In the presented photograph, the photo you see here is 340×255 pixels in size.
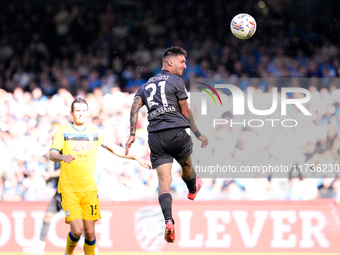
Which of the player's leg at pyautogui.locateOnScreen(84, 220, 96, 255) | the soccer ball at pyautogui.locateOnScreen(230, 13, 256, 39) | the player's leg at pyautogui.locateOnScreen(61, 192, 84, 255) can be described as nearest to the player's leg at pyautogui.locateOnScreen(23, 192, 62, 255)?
the player's leg at pyautogui.locateOnScreen(84, 220, 96, 255)

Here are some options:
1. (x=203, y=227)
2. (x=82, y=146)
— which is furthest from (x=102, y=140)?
(x=203, y=227)

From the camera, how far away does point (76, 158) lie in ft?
16.8

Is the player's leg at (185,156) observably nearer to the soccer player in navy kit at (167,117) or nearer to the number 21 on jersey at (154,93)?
the soccer player in navy kit at (167,117)

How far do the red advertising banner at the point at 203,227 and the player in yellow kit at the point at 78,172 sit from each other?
75.5 inches

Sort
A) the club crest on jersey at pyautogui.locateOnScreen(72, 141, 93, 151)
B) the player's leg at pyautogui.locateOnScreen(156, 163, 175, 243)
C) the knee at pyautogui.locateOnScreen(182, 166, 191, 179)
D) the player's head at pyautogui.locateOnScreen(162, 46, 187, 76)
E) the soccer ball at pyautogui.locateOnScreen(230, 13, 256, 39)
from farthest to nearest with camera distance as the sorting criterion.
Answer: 1. the soccer ball at pyautogui.locateOnScreen(230, 13, 256, 39)
2. the club crest on jersey at pyautogui.locateOnScreen(72, 141, 93, 151)
3. the knee at pyautogui.locateOnScreen(182, 166, 191, 179)
4. the player's head at pyautogui.locateOnScreen(162, 46, 187, 76)
5. the player's leg at pyautogui.locateOnScreen(156, 163, 175, 243)

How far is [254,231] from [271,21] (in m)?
3.97

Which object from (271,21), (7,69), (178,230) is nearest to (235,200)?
(178,230)

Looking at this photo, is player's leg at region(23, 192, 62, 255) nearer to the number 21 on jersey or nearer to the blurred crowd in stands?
the blurred crowd in stands

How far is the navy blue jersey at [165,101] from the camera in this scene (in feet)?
15.0

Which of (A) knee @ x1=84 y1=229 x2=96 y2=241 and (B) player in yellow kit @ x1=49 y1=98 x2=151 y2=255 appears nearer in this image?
(B) player in yellow kit @ x1=49 y1=98 x2=151 y2=255

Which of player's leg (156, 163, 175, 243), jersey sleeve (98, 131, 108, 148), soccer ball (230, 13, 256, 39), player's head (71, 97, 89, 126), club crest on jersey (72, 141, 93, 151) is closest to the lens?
player's leg (156, 163, 175, 243)

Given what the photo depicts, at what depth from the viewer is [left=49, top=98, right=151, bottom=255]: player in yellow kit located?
5078 millimetres

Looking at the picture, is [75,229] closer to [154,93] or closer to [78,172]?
[78,172]

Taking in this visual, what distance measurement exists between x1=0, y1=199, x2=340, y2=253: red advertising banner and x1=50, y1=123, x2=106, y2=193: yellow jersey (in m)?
2.11
